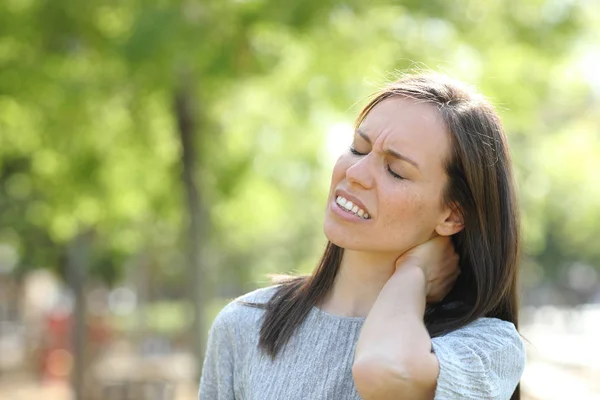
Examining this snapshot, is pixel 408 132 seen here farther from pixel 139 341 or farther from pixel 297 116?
pixel 139 341

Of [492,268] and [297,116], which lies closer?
[492,268]

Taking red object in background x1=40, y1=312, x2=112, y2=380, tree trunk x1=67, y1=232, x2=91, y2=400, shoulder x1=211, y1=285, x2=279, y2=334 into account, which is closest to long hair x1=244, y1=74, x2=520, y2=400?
shoulder x1=211, y1=285, x2=279, y2=334

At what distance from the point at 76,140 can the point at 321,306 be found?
7238 mm

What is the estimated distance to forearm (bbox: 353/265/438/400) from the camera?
6.30ft

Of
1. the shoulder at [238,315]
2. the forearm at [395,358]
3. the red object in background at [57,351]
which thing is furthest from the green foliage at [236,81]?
the red object in background at [57,351]

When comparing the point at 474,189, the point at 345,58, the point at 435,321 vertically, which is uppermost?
the point at 345,58

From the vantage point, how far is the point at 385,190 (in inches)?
82.7

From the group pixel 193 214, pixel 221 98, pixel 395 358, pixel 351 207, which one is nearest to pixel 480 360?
pixel 395 358

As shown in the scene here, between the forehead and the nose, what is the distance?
5cm

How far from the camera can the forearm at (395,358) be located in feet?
6.30

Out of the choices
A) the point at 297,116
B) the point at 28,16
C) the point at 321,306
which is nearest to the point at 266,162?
the point at 297,116

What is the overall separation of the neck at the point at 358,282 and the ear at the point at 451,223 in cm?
12

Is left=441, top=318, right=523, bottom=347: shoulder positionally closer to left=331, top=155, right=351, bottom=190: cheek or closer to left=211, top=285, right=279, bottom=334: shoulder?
left=331, top=155, right=351, bottom=190: cheek

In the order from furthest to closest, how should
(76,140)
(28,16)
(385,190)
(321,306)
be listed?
1. (76,140)
2. (28,16)
3. (321,306)
4. (385,190)
